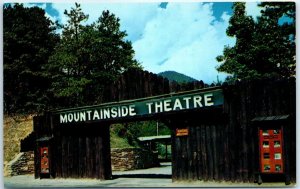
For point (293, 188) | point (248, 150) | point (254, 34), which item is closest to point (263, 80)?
point (248, 150)

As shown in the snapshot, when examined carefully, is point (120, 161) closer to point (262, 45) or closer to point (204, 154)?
point (262, 45)

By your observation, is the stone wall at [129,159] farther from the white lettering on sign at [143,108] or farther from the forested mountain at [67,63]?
the white lettering on sign at [143,108]

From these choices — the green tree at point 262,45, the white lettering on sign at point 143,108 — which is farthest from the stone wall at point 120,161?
the green tree at point 262,45

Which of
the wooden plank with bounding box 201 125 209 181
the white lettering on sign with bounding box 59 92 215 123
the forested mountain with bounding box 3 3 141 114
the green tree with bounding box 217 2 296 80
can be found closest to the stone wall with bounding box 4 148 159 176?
the forested mountain with bounding box 3 3 141 114

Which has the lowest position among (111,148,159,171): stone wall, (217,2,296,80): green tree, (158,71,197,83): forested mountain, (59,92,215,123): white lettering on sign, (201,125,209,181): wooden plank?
(111,148,159,171): stone wall

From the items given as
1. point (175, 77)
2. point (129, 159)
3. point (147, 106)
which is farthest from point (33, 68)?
point (147, 106)

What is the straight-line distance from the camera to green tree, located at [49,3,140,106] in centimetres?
2527

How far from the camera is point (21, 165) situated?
1953cm

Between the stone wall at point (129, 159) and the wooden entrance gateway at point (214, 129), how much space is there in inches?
253

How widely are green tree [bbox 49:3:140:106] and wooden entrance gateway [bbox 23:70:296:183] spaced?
8.57m

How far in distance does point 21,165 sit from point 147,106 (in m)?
7.99

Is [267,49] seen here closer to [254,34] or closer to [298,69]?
[254,34]

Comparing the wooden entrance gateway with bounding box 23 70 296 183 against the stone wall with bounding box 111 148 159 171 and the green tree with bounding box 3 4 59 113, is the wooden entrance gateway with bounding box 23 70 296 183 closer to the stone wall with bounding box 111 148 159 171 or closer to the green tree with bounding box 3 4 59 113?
the stone wall with bounding box 111 148 159 171

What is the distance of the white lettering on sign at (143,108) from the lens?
13117 millimetres
